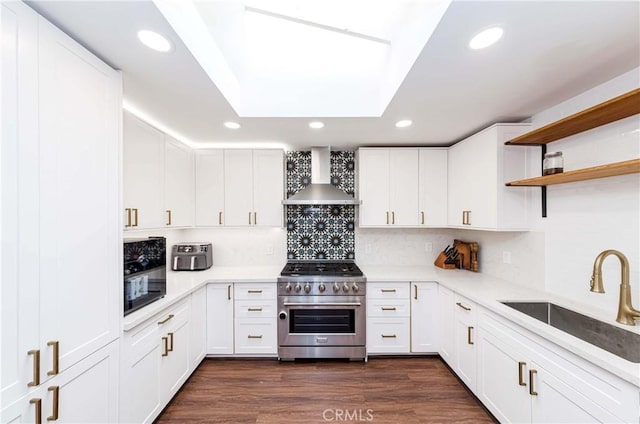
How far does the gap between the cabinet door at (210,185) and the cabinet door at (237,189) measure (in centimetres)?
6

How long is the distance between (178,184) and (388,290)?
2403mm

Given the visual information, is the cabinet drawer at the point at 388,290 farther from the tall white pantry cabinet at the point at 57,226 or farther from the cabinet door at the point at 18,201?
the cabinet door at the point at 18,201

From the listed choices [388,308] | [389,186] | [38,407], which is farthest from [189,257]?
[389,186]

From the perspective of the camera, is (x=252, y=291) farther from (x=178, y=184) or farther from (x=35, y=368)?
(x=35, y=368)

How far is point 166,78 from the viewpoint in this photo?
1.51 meters

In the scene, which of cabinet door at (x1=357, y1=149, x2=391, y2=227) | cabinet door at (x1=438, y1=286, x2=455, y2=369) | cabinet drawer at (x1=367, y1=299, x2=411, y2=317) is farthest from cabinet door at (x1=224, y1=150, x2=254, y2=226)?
cabinet door at (x1=438, y1=286, x2=455, y2=369)

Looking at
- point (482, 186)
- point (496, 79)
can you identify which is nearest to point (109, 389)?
point (496, 79)

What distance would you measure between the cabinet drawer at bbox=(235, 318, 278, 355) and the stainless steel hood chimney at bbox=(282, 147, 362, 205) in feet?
4.21

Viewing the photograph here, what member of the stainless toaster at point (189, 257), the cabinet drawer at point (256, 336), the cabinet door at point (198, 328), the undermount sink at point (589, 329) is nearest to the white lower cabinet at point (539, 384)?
the undermount sink at point (589, 329)

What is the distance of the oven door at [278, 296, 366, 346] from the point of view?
2.60 meters

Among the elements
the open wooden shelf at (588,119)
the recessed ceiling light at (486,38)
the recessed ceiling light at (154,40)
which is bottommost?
the open wooden shelf at (588,119)

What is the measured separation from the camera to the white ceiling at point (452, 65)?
106 cm

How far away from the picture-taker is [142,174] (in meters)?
2.00

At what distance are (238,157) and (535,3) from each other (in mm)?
2690
